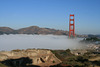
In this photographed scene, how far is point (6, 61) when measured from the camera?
42.3 feet

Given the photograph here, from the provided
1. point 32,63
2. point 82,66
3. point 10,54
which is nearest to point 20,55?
point 10,54

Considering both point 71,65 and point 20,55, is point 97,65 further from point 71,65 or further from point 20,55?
point 20,55

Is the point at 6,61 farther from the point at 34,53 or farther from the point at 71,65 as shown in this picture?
the point at 71,65

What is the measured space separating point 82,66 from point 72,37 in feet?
87.2

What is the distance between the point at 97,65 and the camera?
12.8m

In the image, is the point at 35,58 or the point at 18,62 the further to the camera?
the point at 35,58

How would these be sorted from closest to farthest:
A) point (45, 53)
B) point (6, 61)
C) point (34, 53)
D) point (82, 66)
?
point (82, 66)
point (6, 61)
point (34, 53)
point (45, 53)

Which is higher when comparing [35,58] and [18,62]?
[35,58]

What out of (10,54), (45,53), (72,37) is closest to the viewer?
(10,54)

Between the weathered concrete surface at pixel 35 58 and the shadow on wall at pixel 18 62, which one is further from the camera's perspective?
the weathered concrete surface at pixel 35 58

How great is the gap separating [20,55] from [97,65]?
7.22m

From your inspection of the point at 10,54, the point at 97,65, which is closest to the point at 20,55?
the point at 10,54

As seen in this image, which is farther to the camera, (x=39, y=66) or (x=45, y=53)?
(x=45, y=53)

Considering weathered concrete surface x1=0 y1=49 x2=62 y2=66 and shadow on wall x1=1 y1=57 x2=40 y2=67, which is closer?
shadow on wall x1=1 y1=57 x2=40 y2=67
